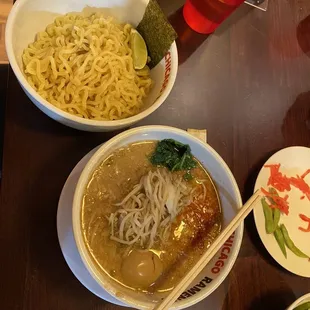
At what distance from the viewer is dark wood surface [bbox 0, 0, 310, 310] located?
117 centimetres

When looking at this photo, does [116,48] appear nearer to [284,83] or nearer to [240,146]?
[240,146]

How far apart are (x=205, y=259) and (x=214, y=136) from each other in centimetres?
47

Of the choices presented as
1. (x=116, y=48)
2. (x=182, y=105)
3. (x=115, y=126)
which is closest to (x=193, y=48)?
(x=182, y=105)

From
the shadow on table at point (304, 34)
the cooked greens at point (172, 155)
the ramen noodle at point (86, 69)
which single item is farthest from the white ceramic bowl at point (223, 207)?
the shadow on table at point (304, 34)

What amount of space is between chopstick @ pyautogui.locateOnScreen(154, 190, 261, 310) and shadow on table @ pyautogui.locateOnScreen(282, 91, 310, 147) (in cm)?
46

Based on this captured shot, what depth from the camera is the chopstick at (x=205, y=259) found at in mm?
995

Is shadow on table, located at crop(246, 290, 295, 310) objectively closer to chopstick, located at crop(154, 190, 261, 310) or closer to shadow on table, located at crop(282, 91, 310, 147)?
chopstick, located at crop(154, 190, 261, 310)

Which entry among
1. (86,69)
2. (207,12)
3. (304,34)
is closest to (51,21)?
(86,69)

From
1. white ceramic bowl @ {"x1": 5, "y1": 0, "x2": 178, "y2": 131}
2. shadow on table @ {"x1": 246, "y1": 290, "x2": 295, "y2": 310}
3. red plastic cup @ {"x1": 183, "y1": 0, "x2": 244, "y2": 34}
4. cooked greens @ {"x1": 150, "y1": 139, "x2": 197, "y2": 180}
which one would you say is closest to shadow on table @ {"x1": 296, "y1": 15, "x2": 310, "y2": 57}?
red plastic cup @ {"x1": 183, "y1": 0, "x2": 244, "y2": 34}

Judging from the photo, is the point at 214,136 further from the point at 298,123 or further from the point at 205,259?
the point at 205,259

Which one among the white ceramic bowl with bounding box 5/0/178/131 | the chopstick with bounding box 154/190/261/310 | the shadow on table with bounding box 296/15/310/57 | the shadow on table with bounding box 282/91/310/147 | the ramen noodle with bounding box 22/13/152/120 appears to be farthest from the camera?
the shadow on table with bounding box 296/15/310/57

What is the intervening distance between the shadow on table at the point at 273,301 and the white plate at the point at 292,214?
0.07 m

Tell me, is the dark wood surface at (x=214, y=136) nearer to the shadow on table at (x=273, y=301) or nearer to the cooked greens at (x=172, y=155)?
the shadow on table at (x=273, y=301)

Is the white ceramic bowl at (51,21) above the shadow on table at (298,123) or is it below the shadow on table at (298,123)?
above
